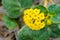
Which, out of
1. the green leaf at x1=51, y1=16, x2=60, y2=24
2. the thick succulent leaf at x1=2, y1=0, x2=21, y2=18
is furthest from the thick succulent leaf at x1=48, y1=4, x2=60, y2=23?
the thick succulent leaf at x1=2, y1=0, x2=21, y2=18

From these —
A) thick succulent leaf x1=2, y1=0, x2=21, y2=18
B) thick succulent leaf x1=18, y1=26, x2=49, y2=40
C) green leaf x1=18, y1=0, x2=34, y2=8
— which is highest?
green leaf x1=18, y1=0, x2=34, y2=8

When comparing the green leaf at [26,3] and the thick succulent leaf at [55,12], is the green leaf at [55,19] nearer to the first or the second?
the thick succulent leaf at [55,12]

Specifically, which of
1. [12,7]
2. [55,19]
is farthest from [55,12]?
[12,7]

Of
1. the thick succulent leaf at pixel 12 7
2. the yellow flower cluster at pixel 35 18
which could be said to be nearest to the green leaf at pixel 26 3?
the thick succulent leaf at pixel 12 7

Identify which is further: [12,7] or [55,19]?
[12,7]

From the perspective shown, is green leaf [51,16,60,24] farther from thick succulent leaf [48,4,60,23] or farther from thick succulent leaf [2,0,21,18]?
thick succulent leaf [2,0,21,18]

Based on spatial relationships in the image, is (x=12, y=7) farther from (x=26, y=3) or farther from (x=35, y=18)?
(x=35, y=18)

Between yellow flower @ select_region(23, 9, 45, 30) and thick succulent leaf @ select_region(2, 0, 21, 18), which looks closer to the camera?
yellow flower @ select_region(23, 9, 45, 30)

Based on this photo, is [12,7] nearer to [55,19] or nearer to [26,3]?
[26,3]

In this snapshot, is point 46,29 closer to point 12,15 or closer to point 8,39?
point 12,15
